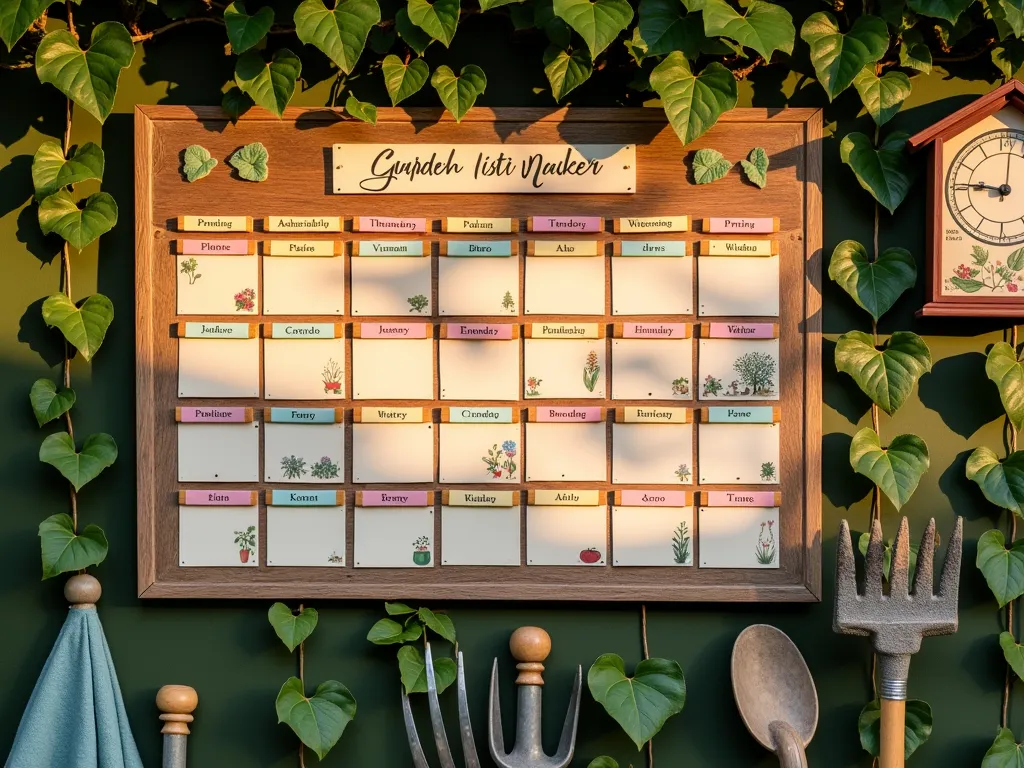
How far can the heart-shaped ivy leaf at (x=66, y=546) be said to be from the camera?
1529mm

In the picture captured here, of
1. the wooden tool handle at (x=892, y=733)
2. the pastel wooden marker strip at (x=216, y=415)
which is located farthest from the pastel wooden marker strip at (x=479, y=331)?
the wooden tool handle at (x=892, y=733)

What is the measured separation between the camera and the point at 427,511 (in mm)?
1575

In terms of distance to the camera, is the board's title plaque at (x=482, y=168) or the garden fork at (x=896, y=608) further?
the board's title plaque at (x=482, y=168)

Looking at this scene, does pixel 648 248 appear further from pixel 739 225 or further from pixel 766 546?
pixel 766 546

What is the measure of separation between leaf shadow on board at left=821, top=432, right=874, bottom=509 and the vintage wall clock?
0.25 meters

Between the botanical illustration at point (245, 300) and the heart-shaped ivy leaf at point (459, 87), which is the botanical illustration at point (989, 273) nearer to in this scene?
the heart-shaped ivy leaf at point (459, 87)

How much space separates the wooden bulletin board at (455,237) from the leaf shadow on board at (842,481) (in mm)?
40

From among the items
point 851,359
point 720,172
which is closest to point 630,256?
point 720,172

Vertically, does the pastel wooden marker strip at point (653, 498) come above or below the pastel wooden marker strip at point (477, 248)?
below

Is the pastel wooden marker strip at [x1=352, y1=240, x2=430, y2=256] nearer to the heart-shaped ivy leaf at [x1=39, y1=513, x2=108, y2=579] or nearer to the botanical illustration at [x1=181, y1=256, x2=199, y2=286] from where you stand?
the botanical illustration at [x1=181, y1=256, x2=199, y2=286]

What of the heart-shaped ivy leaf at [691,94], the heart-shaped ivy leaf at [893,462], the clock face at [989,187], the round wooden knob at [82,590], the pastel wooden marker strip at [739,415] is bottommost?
the round wooden knob at [82,590]

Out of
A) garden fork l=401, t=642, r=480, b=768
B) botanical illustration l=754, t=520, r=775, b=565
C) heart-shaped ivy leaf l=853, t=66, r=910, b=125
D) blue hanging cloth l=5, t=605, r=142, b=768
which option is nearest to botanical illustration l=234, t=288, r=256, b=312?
blue hanging cloth l=5, t=605, r=142, b=768

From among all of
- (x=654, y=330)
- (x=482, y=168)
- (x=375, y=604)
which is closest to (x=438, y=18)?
(x=482, y=168)

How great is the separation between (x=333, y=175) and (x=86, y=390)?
519 mm
